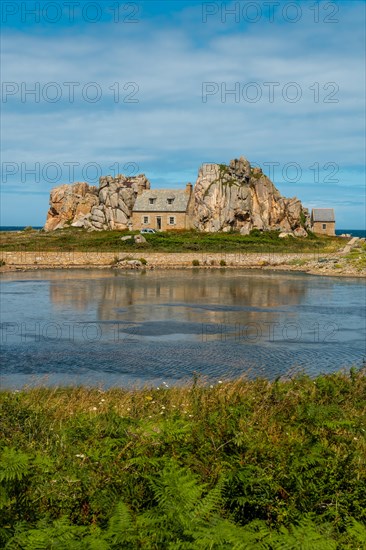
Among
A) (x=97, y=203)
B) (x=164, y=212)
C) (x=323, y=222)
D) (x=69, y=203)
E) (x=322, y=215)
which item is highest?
(x=69, y=203)

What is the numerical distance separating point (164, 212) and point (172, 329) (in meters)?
69.6

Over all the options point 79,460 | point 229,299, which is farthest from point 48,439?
point 229,299

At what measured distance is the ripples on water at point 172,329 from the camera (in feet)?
66.7

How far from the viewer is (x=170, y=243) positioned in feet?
267

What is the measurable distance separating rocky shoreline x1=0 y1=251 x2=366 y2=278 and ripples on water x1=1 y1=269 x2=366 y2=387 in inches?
621

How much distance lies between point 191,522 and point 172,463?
1.72m

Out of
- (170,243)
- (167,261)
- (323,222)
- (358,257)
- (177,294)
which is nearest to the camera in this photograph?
(177,294)

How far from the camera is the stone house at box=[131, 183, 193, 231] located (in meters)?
97.1

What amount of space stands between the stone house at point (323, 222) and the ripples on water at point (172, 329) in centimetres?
6515

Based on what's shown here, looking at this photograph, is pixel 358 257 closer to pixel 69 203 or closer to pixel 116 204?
pixel 116 204

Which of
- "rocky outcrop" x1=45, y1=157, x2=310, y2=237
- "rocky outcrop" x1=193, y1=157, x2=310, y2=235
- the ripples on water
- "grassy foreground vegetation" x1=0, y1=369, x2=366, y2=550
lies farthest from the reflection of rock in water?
"rocky outcrop" x1=45, y1=157, x2=310, y2=237

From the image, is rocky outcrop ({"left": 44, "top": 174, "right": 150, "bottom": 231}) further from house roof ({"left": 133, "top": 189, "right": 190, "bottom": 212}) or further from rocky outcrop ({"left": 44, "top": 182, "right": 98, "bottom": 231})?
house roof ({"left": 133, "top": 189, "right": 190, "bottom": 212})

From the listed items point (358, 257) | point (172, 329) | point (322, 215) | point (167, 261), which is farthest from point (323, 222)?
point (172, 329)

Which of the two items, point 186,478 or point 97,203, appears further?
point 97,203
